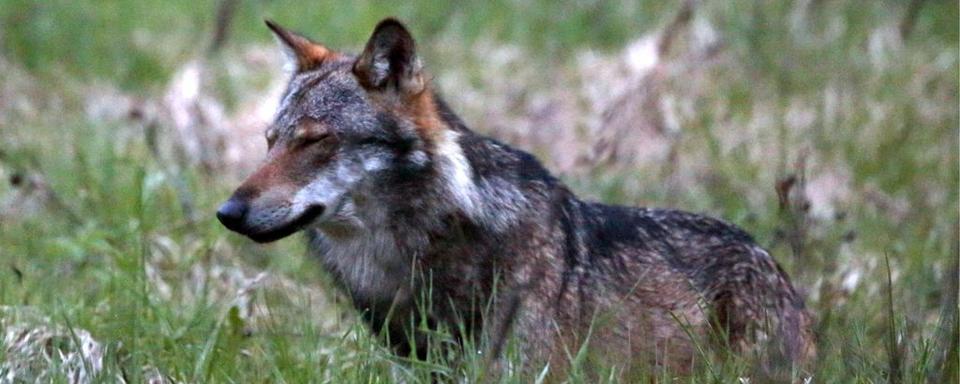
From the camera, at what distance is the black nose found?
5043 mm

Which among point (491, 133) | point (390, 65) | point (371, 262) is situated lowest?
point (371, 262)

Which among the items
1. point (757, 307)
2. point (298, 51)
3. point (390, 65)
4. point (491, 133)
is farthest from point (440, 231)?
point (491, 133)

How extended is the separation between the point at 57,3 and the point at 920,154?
699 centimetres

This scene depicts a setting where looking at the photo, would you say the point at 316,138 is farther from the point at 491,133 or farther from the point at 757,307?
the point at 491,133

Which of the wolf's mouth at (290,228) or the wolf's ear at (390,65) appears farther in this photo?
the wolf's ear at (390,65)

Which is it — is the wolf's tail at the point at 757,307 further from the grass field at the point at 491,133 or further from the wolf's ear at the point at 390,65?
the wolf's ear at the point at 390,65

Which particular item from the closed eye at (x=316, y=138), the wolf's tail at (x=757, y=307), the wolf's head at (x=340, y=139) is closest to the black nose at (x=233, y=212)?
the wolf's head at (x=340, y=139)

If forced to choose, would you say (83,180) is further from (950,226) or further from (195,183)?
(950,226)

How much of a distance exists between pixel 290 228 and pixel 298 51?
0.92 m

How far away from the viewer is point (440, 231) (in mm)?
5340

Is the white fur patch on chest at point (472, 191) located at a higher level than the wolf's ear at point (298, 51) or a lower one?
lower

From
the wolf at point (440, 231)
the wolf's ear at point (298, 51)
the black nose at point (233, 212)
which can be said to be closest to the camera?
the black nose at point (233, 212)

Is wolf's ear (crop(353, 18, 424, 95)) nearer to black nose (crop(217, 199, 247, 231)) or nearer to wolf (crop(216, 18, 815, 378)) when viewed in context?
wolf (crop(216, 18, 815, 378))

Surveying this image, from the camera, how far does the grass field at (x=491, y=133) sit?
5.30 meters
